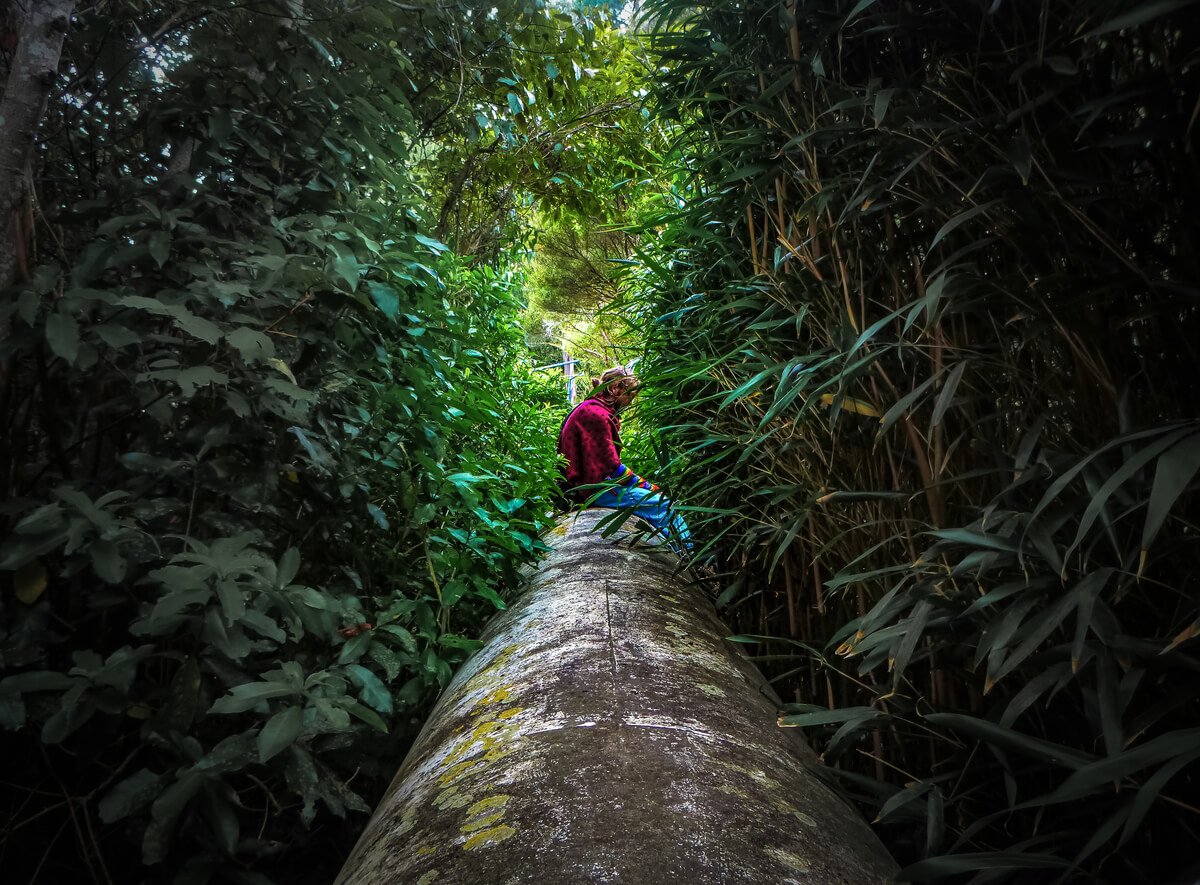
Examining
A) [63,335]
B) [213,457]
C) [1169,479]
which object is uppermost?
[63,335]

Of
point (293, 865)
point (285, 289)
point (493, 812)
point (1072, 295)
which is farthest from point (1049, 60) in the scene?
point (293, 865)

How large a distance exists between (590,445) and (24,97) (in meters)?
2.71

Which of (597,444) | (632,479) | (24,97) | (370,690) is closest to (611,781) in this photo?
(370,690)

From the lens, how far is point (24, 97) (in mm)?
1282

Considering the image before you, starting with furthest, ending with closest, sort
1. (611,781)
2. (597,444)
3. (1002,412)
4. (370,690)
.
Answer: (597,444) < (370,690) < (1002,412) < (611,781)

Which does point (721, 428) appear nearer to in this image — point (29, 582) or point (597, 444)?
point (597, 444)

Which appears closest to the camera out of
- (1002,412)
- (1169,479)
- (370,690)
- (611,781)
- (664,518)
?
(1169,479)

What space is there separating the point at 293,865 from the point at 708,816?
4.61ft

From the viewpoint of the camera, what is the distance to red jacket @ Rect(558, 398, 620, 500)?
11.9 feet

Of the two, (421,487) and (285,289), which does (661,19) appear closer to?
(285,289)

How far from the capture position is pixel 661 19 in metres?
2.09

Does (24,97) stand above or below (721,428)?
A: above

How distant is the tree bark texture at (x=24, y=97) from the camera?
4.20 ft

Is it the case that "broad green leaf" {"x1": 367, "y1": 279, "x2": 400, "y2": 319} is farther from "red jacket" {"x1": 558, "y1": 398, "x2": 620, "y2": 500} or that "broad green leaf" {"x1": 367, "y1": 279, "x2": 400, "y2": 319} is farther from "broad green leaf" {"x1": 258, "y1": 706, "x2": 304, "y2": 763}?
"red jacket" {"x1": 558, "y1": 398, "x2": 620, "y2": 500}
